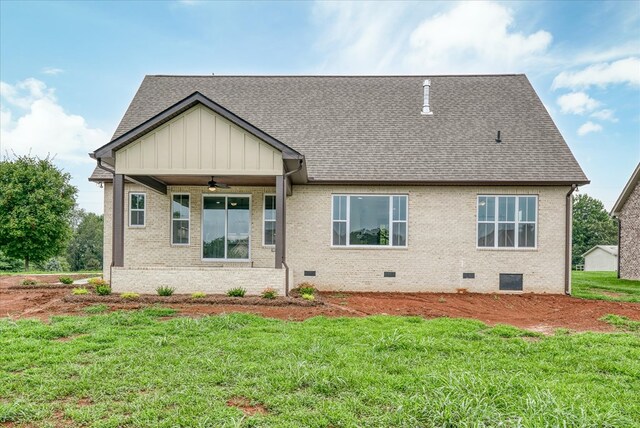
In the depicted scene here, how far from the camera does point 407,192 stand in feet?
40.1

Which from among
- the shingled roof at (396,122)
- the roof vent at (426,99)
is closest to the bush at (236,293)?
the shingled roof at (396,122)

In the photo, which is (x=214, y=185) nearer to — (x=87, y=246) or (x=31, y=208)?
(x=31, y=208)

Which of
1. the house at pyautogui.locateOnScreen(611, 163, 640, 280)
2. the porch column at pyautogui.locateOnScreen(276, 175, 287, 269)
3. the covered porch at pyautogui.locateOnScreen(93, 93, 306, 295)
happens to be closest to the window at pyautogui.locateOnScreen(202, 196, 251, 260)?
the covered porch at pyautogui.locateOnScreen(93, 93, 306, 295)

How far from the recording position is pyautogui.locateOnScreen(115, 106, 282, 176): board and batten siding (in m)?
9.63

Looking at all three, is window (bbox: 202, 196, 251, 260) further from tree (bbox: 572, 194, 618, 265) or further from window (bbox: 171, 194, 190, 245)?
tree (bbox: 572, 194, 618, 265)

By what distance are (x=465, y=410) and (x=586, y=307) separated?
8.52 m

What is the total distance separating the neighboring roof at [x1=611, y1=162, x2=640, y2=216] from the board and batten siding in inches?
717

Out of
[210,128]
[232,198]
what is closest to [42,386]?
[210,128]

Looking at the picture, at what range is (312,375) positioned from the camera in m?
4.11

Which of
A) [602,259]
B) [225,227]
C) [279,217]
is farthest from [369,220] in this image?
[602,259]

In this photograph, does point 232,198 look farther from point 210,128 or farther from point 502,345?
point 502,345

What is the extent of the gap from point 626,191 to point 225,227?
19674 millimetres

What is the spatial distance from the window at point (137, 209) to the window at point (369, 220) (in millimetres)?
6465

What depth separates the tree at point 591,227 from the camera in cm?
6444
